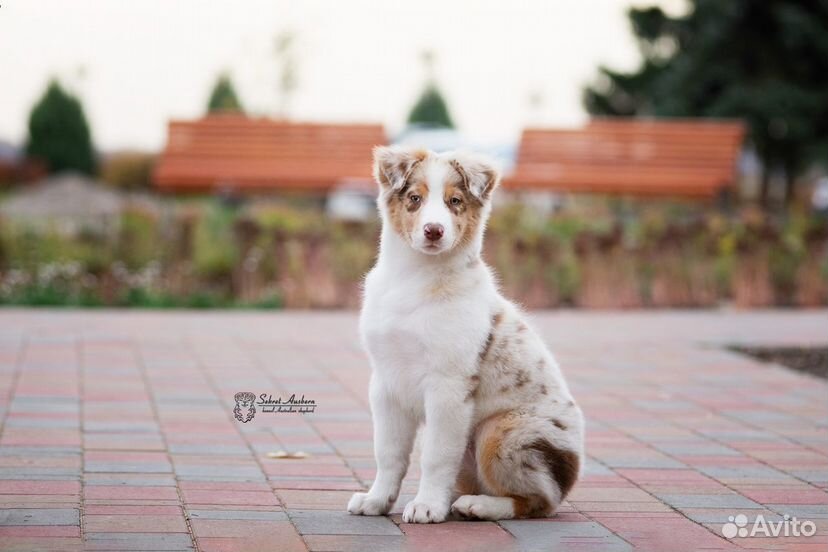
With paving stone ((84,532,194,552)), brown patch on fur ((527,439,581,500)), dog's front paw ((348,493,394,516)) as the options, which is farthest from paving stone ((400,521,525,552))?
paving stone ((84,532,194,552))

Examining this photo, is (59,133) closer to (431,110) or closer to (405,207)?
(431,110)

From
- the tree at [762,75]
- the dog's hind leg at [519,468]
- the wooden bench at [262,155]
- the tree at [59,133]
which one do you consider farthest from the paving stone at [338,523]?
the tree at [59,133]

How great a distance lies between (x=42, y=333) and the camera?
999 centimetres

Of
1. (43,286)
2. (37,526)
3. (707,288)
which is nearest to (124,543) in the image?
(37,526)

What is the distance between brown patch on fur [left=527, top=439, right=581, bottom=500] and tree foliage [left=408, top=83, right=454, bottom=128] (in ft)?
86.4

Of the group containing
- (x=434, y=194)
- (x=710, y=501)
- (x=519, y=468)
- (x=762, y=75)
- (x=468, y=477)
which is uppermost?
(x=762, y=75)

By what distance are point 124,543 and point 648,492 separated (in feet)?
7.02

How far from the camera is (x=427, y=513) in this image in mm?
4527

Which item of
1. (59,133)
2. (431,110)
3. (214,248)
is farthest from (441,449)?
(59,133)

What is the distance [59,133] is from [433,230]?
2785cm

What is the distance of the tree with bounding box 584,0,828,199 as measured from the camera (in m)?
24.0

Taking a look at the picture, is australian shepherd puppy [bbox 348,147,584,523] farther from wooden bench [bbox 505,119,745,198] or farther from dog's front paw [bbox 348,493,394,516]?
wooden bench [bbox 505,119,745,198]

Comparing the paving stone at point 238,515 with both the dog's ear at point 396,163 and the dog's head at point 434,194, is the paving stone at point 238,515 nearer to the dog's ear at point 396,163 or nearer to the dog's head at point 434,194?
the dog's head at point 434,194

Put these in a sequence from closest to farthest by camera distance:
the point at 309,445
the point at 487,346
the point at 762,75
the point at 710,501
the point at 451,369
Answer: the point at 451,369 < the point at 487,346 < the point at 710,501 < the point at 309,445 < the point at 762,75
